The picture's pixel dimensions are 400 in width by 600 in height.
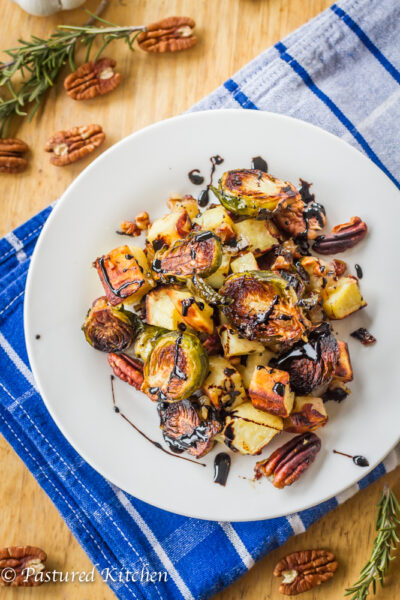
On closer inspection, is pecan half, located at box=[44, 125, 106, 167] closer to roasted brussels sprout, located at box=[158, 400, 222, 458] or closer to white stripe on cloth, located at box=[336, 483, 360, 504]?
roasted brussels sprout, located at box=[158, 400, 222, 458]

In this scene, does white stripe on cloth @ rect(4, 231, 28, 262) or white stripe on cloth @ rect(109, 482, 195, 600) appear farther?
white stripe on cloth @ rect(4, 231, 28, 262)

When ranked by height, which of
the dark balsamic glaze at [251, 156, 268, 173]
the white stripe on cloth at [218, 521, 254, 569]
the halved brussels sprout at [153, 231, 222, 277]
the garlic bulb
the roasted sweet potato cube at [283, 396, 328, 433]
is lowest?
the white stripe on cloth at [218, 521, 254, 569]

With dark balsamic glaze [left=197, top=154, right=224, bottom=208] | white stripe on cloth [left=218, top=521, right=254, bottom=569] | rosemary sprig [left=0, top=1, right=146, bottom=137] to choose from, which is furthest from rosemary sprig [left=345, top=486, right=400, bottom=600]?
rosemary sprig [left=0, top=1, right=146, bottom=137]

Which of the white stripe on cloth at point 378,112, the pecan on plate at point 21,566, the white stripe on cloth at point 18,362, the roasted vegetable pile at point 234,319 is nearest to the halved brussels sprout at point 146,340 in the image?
the roasted vegetable pile at point 234,319

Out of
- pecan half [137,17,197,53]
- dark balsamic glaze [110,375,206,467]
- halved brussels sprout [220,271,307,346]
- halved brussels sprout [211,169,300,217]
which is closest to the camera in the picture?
halved brussels sprout [220,271,307,346]

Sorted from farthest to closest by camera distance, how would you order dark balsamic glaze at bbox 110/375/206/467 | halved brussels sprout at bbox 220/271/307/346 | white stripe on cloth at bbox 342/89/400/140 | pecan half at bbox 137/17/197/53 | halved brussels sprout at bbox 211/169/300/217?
pecan half at bbox 137/17/197/53
white stripe on cloth at bbox 342/89/400/140
dark balsamic glaze at bbox 110/375/206/467
halved brussels sprout at bbox 211/169/300/217
halved brussels sprout at bbox 220/271/307/346

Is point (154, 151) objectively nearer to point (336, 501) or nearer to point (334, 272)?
point (334, 272)

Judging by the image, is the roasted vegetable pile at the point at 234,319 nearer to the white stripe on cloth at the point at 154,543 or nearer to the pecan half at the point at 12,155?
the white stripe on cloth at the point at 154,543
